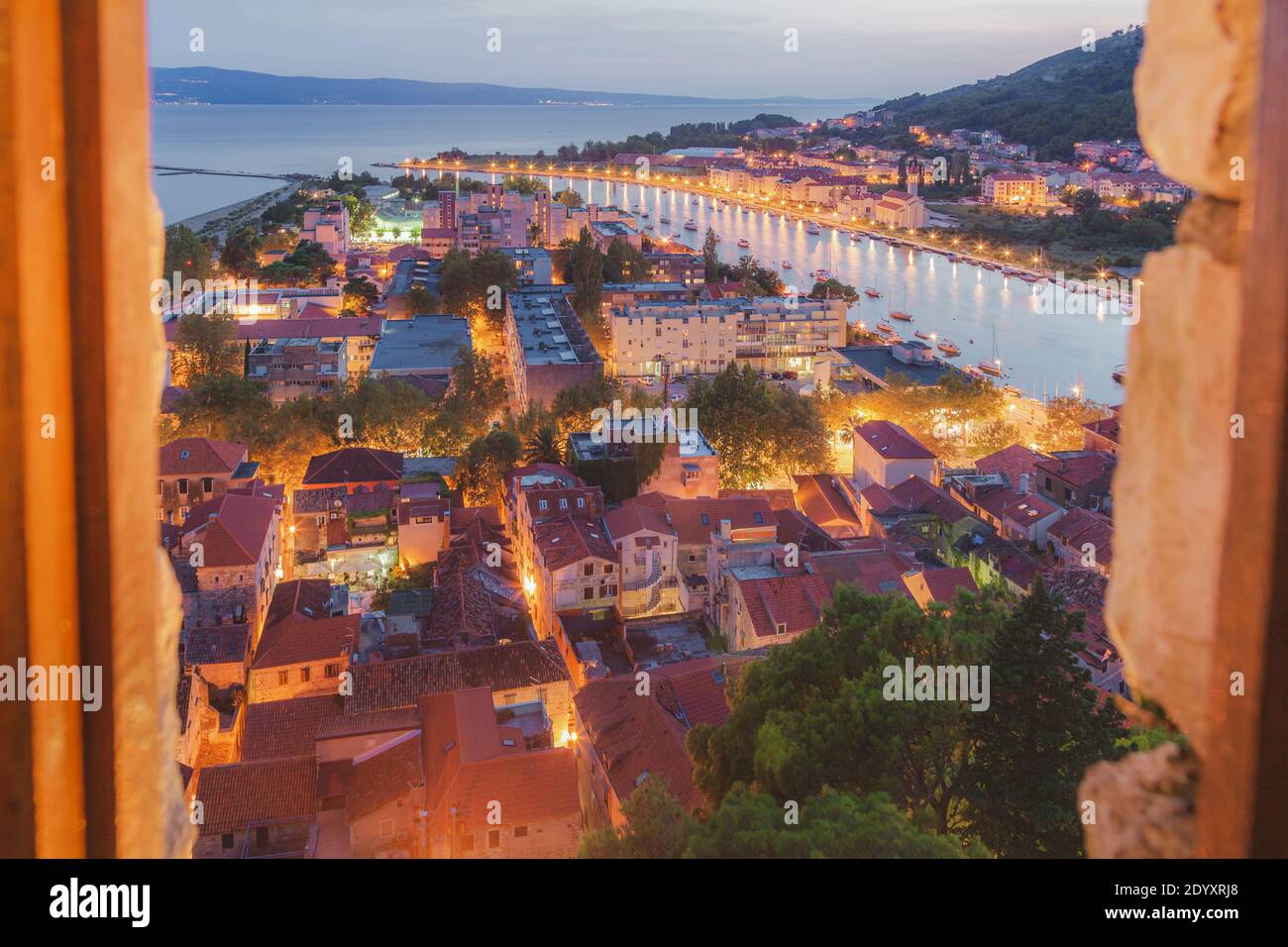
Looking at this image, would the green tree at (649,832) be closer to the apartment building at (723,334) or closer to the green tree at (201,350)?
the green tree at (201,350)

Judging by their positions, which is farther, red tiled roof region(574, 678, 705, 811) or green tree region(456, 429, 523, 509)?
green tree region(456, 429, 523, 509)

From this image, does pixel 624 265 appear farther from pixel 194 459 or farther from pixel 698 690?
pixel 698 690

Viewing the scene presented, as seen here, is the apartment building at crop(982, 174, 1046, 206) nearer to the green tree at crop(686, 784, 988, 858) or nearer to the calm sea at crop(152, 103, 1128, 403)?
the calm sea at crop(152, 103, 1128, 403)

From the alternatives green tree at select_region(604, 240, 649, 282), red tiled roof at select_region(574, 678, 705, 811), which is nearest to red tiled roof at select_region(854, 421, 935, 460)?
red tiled roof at select_region(574, 678, 705, 811)

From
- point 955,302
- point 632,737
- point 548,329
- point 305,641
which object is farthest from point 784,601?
point 955,302

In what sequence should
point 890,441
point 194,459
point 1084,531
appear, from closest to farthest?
point 1084,531 < point 194,459 < point 890,441
